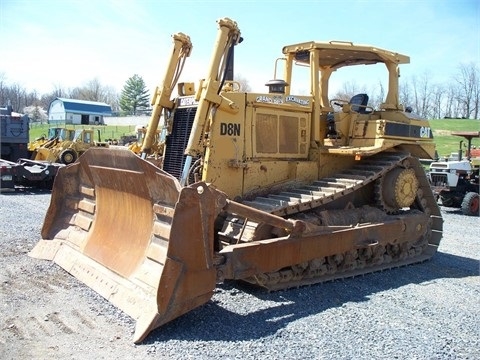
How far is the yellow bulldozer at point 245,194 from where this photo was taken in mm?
4965

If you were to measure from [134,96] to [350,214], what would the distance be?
8744 centimetres

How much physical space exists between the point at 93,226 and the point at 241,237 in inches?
89.6

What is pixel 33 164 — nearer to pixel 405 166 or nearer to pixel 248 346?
pixel 405 166

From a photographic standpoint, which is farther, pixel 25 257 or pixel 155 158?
pixel 155 158

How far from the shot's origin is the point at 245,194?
6703 mm

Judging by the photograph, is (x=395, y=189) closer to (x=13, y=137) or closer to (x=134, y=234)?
(x=134, y=234)

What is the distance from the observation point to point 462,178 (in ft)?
50.4

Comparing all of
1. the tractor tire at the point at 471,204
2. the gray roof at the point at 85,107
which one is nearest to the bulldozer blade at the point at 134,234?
the tractor tire at the point at 471,204

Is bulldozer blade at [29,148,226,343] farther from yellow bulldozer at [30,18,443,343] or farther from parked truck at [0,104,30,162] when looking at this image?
parked truck at [0,104,30,162]

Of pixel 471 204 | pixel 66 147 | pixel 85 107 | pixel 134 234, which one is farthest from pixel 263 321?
pixel 85 107

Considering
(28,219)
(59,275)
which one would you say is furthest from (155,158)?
(28,219)

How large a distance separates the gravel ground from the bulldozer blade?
0.74 ft

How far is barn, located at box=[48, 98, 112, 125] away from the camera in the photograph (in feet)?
225

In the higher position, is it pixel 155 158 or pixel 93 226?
pixel 155 158
